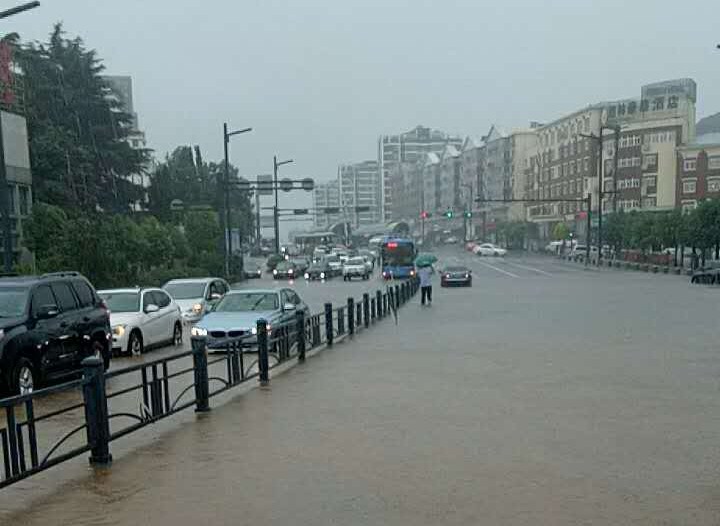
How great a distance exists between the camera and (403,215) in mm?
180375

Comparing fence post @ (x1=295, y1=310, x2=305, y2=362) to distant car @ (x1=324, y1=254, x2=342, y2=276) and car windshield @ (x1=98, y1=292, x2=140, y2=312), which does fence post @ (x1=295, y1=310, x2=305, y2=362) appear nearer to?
car windshield @ (x1=98, y1=292, x2=140, y2=312)

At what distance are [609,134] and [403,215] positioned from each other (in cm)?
9463

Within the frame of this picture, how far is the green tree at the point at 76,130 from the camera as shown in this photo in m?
44.7

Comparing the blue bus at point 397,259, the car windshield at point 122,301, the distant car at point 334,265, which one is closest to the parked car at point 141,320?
the car windshield at point 122,301

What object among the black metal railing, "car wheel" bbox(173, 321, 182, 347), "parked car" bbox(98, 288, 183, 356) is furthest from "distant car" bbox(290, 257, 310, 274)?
the black metal railing

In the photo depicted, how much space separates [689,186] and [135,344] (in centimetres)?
7418

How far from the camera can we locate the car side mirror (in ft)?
35.5

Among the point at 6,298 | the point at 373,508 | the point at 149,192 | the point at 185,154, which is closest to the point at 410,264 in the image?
the point at 149,192

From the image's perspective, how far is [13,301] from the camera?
1091 cm

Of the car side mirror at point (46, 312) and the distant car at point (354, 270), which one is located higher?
the car side mirror at point (46, 312)

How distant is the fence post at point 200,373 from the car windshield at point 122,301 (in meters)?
7.27

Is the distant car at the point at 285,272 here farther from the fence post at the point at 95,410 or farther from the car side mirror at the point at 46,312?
the fence post at the point at 95,410

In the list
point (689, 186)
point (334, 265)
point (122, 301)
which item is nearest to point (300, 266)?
point (334, 265)

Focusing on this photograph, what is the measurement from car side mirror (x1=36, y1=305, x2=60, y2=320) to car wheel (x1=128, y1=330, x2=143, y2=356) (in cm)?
455
